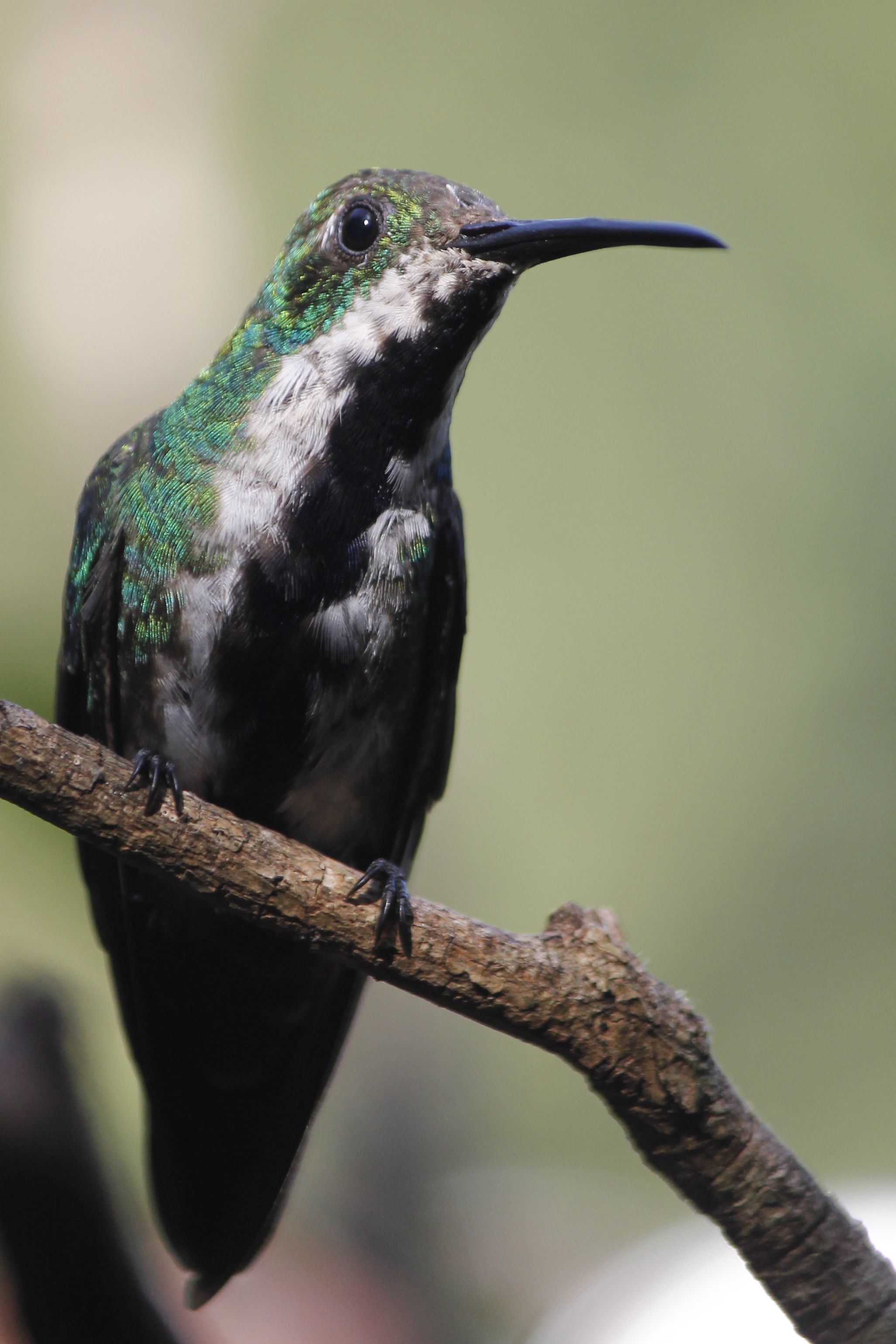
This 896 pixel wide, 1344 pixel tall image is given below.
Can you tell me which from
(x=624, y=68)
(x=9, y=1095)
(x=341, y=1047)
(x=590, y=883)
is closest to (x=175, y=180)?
(x=624, y=68)

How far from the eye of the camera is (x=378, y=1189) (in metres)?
3.20

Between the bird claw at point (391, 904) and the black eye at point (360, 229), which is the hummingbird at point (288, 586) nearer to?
the black eye at point (360, 229)

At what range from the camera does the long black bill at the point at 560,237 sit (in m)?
2.21

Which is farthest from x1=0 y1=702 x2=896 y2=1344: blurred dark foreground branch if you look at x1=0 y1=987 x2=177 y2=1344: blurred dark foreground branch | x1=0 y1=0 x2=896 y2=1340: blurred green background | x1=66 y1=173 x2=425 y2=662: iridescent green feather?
x1=0 y1=0 x2=896 y2=1340: blurred green background

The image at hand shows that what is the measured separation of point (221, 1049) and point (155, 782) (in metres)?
1.19

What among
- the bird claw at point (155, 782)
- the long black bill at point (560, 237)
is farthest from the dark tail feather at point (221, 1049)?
the long black bill at point (560, 237)

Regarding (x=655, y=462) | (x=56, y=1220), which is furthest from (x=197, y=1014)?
(x=655, y=462)

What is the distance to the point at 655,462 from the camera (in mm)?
6809

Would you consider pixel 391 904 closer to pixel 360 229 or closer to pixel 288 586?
pixel 288 586

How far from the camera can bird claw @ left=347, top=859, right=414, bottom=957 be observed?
1.95 meters

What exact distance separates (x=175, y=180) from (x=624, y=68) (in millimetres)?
2686

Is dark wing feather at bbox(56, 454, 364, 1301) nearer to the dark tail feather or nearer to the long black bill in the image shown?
the dark tail feather

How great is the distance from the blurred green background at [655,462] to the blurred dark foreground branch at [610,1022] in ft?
11.9

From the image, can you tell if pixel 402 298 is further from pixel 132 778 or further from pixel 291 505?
pixel 132 778
